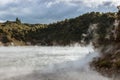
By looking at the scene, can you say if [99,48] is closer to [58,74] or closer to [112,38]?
[112,38]

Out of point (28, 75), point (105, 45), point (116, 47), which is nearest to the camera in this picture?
point (28, 75)

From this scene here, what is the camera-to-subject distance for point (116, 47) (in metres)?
48.4

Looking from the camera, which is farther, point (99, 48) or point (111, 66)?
point (99, 48)

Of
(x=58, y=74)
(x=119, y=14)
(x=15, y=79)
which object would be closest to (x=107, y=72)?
(x=58, y=74)

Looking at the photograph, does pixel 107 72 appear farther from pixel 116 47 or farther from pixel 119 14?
pixel 119 14

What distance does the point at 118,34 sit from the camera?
48.8m

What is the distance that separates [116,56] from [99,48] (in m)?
8.38

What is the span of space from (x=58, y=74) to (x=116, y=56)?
6.80 metres

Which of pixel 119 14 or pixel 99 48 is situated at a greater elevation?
pixel 119 14

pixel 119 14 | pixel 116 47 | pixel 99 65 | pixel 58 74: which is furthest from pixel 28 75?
pixel 119 14

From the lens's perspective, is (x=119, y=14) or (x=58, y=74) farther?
(x=119, y=14)

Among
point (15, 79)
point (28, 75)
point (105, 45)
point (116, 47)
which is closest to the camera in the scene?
point (15, 79)

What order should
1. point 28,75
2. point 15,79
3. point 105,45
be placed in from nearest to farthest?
1. point 15,79
2. point 28,75
3. point 105,45

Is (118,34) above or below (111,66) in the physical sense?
above
